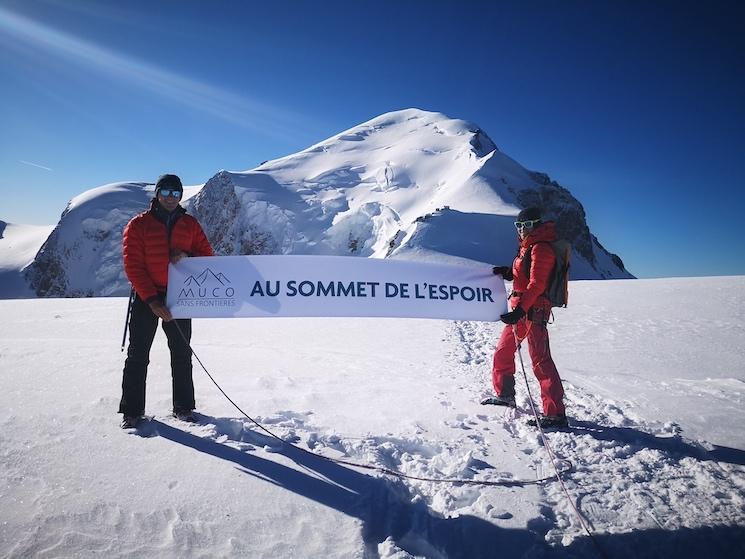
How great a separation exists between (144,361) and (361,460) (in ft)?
6.43

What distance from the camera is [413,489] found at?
2381 mm

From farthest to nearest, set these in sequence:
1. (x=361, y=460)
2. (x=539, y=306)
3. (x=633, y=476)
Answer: (x=539, y=306) → (x=361, y=460) → (x=633, y=476)

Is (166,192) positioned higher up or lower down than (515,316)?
higher up

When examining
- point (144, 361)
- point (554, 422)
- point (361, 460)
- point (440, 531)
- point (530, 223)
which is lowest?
point (440, 531)

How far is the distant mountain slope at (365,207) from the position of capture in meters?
42.6

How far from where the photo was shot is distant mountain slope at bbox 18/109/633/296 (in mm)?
42594

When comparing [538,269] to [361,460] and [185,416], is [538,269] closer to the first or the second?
[361,460]

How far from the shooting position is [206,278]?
3.40 m

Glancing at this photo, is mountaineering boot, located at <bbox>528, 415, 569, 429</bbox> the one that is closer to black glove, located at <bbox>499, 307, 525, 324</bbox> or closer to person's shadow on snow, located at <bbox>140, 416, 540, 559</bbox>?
black glove, located at <bbox>499, 307, 525, 324</bbox>

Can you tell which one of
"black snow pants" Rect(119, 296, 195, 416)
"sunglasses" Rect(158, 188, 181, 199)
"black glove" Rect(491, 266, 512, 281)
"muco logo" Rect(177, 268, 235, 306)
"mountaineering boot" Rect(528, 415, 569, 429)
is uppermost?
"sunglasses" Rect(158, 188, 181, 199)

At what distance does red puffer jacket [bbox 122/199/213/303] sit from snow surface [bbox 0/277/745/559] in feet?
3.77

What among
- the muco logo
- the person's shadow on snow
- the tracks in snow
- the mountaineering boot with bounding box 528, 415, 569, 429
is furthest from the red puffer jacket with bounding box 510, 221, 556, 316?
the muco logo

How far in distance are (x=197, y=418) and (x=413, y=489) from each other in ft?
6.39

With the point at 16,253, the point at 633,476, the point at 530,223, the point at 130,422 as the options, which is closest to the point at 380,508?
the point at 633,476
